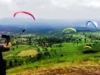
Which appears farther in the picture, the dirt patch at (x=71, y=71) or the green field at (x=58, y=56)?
the green field at (x=58, y=56)

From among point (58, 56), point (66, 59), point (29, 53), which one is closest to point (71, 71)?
point (66, 59)

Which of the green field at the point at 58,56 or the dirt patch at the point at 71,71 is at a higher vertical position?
the green field at the point at 58,56

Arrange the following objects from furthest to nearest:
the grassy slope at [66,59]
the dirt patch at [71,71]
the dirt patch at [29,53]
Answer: the dirt patch at [29,53] → the grassy slope at [66,59] → the dirt patch at [71,71]

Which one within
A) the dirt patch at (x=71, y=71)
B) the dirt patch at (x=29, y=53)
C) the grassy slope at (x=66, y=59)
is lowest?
the dirt patch at (x=71, y=71)

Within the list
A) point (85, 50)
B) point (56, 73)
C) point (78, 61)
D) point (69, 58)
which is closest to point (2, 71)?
point (56, 73)

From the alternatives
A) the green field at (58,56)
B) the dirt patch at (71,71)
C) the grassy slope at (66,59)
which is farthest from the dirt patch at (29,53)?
the dirt patch at (71,71)

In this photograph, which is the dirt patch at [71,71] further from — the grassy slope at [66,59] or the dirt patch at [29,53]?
the dirt patch at [29,53]

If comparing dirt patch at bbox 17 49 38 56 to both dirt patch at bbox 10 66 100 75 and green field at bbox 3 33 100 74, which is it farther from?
dirt patch at bbox 10 66 100 75

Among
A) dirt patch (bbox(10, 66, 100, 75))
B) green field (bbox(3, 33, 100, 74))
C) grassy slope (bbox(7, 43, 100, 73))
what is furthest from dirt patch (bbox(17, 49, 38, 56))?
dirt patch (bbox(10, 66, 100, 75))

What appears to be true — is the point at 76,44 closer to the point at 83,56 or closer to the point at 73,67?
the point at 83,56

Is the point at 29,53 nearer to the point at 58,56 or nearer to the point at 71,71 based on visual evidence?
the point at 58,56

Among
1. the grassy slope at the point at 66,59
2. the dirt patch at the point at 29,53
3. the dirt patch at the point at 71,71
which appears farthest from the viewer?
the dirt patch at the point at 29,53
